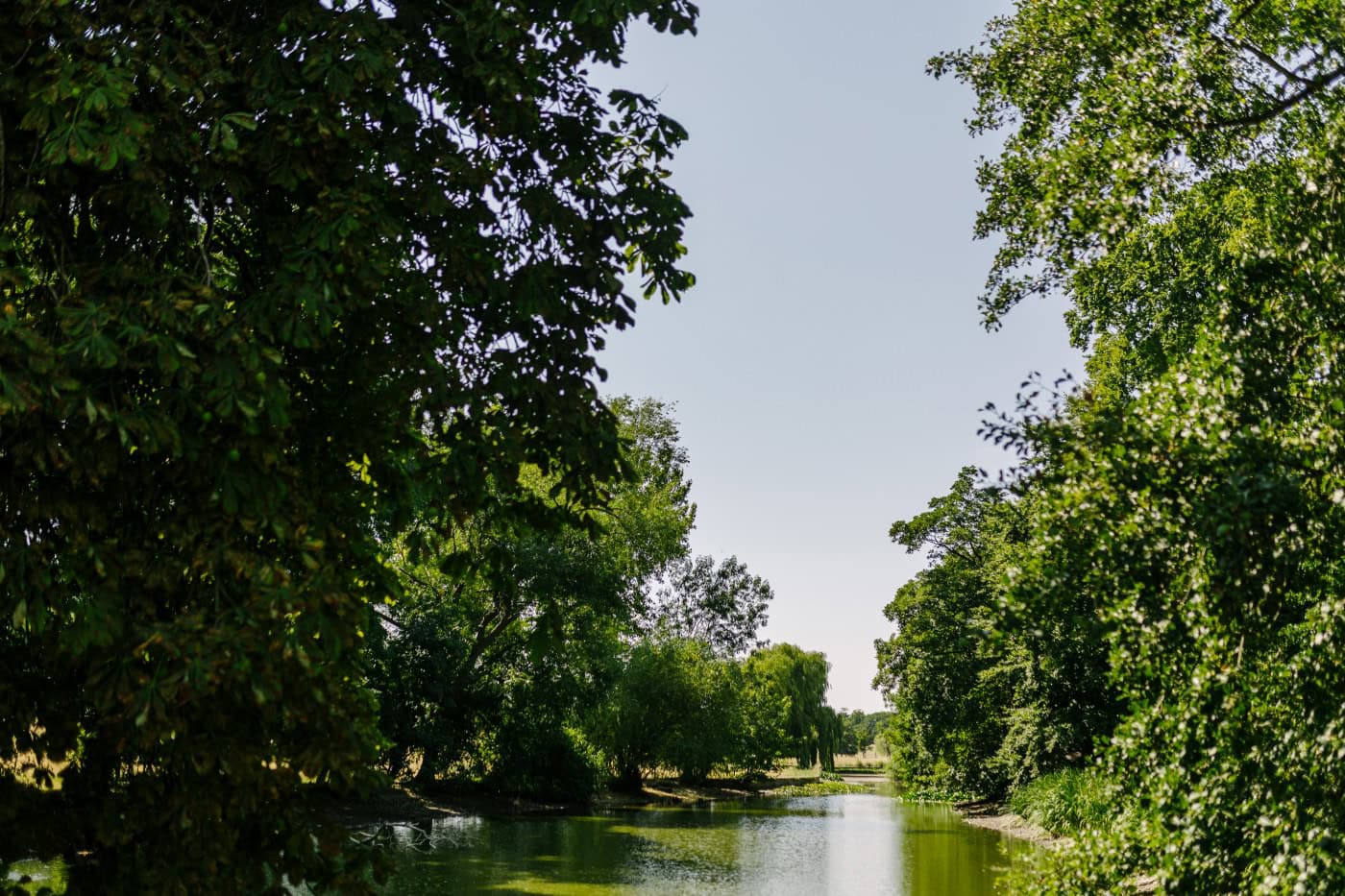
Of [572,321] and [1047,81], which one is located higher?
[1047,81]

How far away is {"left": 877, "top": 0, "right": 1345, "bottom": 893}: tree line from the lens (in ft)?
18.7

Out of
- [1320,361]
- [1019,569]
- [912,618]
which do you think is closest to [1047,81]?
[1320,361]

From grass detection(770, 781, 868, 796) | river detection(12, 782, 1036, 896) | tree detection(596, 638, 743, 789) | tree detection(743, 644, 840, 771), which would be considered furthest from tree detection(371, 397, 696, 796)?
tree detection(743, 644, 840, 771)

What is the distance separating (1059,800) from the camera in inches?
947

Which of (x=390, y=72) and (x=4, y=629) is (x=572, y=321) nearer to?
(x=390, y=72)

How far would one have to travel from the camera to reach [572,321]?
22.5 feet

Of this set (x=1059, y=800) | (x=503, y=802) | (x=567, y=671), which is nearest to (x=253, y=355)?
(x=1059, y=800)

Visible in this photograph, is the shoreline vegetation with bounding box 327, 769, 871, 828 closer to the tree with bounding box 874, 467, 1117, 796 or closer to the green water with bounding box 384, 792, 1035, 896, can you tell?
the green water with bounding box 384, 792, 1035, 896

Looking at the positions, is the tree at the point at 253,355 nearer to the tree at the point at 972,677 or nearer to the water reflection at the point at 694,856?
the water reflection at the point at 694,856

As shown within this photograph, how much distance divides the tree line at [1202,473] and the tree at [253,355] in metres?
2.86

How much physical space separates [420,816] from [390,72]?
77.1ft

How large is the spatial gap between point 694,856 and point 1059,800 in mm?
7889

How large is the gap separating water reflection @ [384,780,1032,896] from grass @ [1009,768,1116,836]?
99cm

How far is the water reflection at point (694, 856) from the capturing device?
18.0 metres
